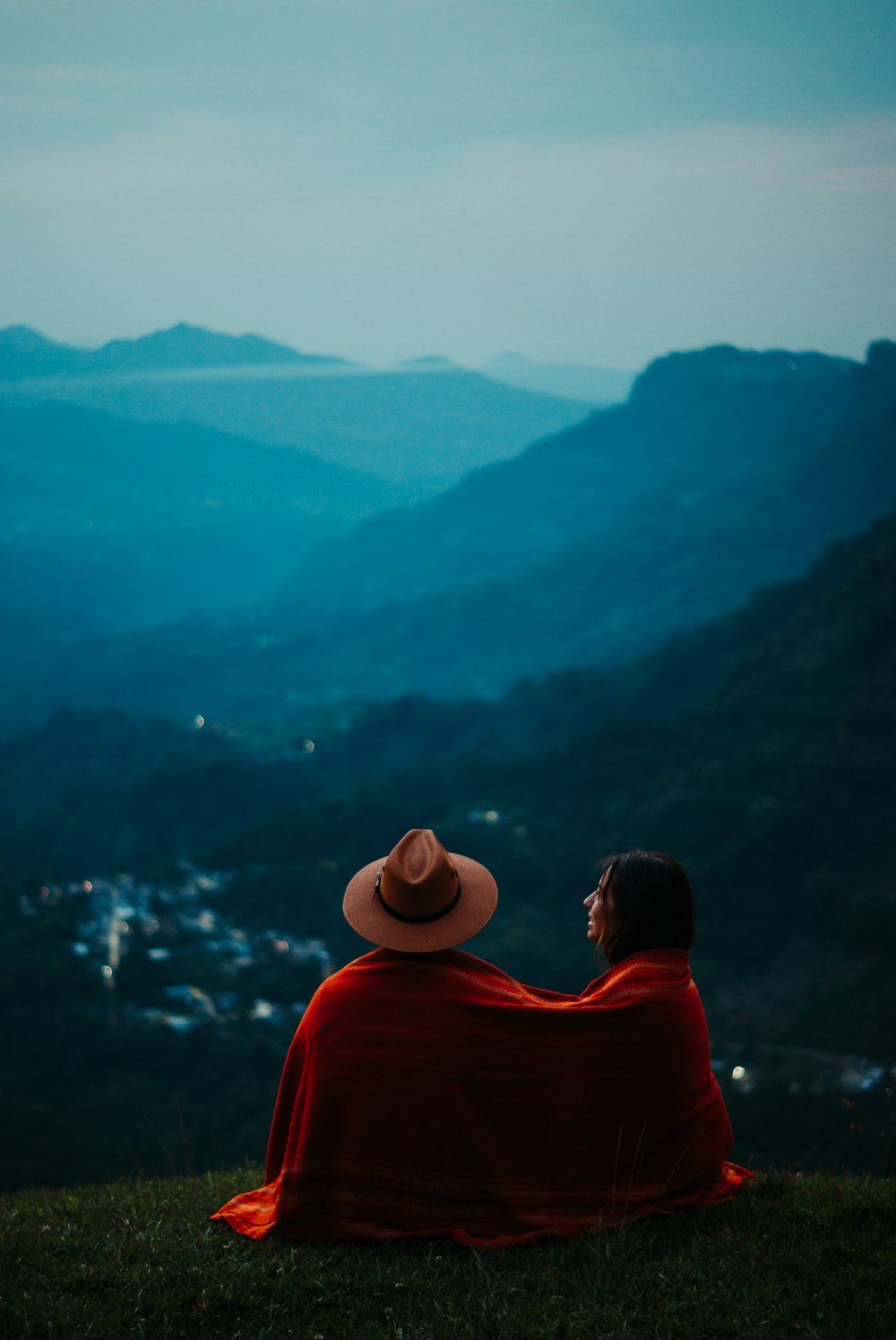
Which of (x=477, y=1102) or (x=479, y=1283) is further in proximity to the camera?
(x=477, y=1102)

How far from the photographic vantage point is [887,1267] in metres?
3.56

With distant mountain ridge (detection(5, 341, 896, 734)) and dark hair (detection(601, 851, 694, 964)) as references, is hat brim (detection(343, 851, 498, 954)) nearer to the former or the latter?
dark hair (detection(601, 851, 694, 964))

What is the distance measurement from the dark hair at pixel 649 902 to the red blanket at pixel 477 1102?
7cm

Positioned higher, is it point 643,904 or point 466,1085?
point 643,904

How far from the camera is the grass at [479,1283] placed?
3252 mm

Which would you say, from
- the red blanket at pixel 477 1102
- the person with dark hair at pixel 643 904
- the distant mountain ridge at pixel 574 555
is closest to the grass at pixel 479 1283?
the red blanket at pixel 477 1102

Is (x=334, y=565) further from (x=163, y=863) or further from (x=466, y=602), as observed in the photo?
(x=163, y=863)

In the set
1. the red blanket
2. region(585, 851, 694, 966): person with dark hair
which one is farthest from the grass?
region(585, 851, 694, 966): person with dark hair

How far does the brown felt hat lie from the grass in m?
0.95

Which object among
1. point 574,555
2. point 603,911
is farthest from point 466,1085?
point 574,555

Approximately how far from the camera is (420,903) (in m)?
3.71

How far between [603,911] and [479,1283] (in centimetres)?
118

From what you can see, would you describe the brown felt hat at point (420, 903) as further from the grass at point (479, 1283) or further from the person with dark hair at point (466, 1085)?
the grass at point (479, 1283)

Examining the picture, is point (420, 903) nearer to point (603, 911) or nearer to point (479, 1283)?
point (603, 911)
